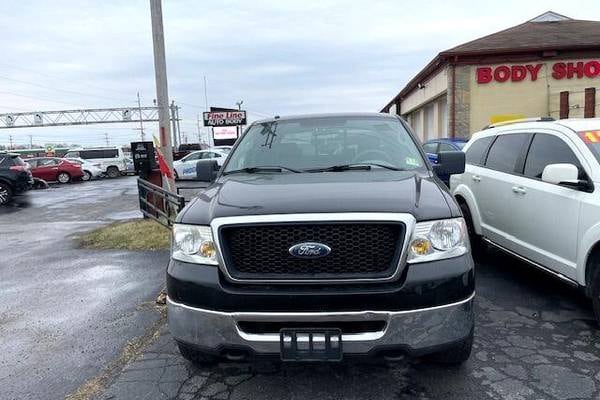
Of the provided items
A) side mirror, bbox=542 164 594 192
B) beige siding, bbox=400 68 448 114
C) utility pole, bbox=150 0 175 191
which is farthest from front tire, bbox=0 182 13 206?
side mirror, bbox=542 164 594 192

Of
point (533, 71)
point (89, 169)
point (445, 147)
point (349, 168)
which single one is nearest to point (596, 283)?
point (349, 168)

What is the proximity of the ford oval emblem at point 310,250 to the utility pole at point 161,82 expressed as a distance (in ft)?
23.0

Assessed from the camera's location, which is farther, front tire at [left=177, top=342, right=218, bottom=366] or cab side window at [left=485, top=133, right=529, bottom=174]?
cab side window at [left=485, top=133, right=529, bottom=174]

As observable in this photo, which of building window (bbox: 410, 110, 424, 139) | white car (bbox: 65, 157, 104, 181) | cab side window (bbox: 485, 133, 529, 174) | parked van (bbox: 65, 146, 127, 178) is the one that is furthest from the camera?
parked van (bbox: 65, 146, 127, 178)

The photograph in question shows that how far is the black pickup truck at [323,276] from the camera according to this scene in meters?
2.68

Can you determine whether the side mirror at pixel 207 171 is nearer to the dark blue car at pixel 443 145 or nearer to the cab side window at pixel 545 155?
the cab side window at pixel 545 155

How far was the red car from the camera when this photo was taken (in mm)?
28688

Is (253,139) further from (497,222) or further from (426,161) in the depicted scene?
(497,222)

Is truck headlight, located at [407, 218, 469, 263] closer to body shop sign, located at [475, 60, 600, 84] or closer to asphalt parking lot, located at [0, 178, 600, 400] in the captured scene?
asphalt parking lot, located at [0, 178, 600, 400]

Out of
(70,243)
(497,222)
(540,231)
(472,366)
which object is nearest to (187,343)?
(472,366)

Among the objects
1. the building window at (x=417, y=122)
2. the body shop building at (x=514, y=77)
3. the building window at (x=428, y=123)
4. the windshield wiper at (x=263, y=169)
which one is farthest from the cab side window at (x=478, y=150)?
the building window at (x=417, y=122)

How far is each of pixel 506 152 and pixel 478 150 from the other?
75 centimetres

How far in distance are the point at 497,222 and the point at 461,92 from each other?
43.2 feet

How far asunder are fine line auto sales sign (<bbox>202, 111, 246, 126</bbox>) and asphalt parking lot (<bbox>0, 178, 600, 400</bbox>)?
29.3 m
